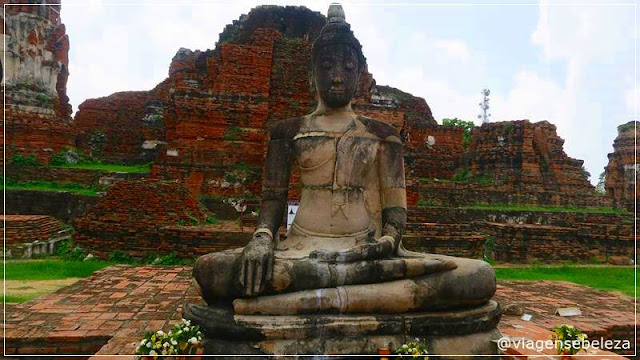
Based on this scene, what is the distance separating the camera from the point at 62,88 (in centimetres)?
1905

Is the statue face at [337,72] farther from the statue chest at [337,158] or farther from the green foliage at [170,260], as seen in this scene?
the green foliage at [170,260]

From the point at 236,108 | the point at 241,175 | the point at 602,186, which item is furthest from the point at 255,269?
the point at 602,186

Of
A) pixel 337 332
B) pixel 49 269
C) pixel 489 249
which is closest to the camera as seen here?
pixel 337 332

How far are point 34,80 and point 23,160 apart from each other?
3.75m

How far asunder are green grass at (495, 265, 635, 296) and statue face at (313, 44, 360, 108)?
6.33 meters

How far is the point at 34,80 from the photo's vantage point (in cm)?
1622

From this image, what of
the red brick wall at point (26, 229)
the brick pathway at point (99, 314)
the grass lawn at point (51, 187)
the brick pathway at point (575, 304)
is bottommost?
the brick pathway at point (575, 304)

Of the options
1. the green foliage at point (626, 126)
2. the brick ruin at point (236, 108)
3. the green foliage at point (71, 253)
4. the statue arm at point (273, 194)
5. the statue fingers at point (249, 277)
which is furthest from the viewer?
the green foliage at point (626, 126)

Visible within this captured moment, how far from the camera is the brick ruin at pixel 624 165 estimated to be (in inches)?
894

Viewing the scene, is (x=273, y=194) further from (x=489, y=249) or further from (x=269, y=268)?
(x=489, y=249)

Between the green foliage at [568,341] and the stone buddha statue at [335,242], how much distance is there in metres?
0.52

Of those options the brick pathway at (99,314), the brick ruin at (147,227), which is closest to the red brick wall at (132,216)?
the brick ruin at (147,227)

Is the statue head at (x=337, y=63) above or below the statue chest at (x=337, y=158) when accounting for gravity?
above

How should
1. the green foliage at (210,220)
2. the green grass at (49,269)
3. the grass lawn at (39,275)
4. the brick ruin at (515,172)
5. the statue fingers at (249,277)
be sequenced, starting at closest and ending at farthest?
the statue fingers at (249,277), the grass lawn at (39,275), the green grass at (49,269), the green foliage at (210,220), the brick ruin at (515,172)
